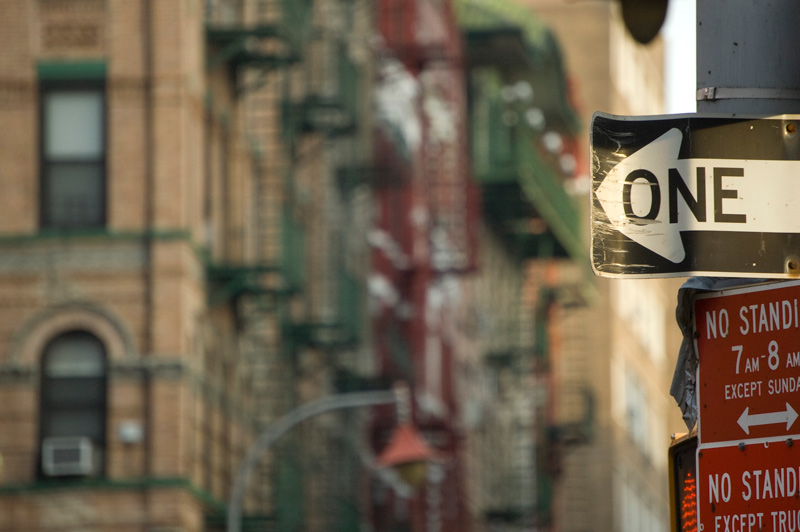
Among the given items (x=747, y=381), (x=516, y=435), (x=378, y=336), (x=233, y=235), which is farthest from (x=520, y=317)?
(x=747, y=381)

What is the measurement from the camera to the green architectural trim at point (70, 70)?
2661cm

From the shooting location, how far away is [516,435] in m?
51.6

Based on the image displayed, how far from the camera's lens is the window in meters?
26.8

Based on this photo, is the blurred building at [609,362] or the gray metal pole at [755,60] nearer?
the gray metal pole at [755,60]

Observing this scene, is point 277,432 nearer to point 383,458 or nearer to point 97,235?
Answer: point 383,458

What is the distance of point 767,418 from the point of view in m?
4.96

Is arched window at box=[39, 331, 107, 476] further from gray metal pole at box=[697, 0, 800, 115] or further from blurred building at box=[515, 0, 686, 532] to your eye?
blurred building at box=[515, 0, 686, 532]

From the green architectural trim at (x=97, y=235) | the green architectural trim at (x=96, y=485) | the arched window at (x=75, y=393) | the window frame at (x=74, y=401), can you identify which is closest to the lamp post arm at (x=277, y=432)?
the green architectural trim at (x=96, y=485)

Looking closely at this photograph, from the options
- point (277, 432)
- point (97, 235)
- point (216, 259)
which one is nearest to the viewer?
point (277, 432)

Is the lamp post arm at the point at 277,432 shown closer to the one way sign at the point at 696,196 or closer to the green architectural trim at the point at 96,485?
the green architectural trim at the point at 96,485

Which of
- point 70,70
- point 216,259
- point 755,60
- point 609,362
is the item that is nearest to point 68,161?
point 70,70

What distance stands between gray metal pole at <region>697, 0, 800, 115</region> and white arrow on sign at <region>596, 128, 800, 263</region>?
8.4 inches

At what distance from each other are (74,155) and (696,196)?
22527mm

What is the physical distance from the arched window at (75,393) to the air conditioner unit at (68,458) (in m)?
0.18
